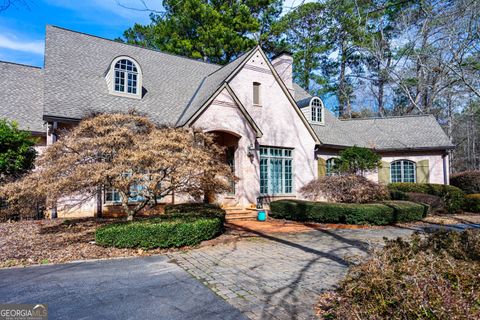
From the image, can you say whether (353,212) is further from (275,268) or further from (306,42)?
(306,42)

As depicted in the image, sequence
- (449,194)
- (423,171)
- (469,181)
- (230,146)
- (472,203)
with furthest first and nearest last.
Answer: (423,171) → (469,181) → (472,203) → (449,194) → (230,146)

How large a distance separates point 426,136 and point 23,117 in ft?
75.0

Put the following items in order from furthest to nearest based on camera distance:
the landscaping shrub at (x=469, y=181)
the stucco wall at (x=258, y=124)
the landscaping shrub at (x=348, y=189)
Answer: the landscaping shrub at (x=469, y=181) < the stucco wall at (x=258, y=124) < the landscaping shrub at (x=348, y=189)

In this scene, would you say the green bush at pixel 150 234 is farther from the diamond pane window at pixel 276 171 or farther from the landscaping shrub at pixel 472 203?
the landscaping shrub at pixel 472 203

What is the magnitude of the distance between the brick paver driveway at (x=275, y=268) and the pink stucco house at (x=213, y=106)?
17.6 feet

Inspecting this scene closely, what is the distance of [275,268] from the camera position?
563 cm

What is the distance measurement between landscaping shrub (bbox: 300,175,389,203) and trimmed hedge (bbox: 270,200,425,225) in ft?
2.15

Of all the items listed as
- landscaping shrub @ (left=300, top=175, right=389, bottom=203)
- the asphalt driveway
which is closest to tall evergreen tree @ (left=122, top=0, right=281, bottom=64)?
landscaping shrub @ (left=300, top=175, right=389, bottom=203)

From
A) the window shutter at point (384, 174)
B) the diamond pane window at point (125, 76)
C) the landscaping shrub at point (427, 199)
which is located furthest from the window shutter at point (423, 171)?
the diamond pane window at point (125, 76)

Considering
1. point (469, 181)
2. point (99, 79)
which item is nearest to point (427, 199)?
point (469, 181)

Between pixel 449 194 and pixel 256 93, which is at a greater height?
pixel 256 93

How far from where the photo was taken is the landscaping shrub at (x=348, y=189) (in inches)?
465

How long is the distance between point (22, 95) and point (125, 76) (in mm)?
4924

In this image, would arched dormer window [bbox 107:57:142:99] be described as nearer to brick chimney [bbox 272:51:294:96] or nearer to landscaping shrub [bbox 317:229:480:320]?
brick chimney [bbox 272:51:294:96]
